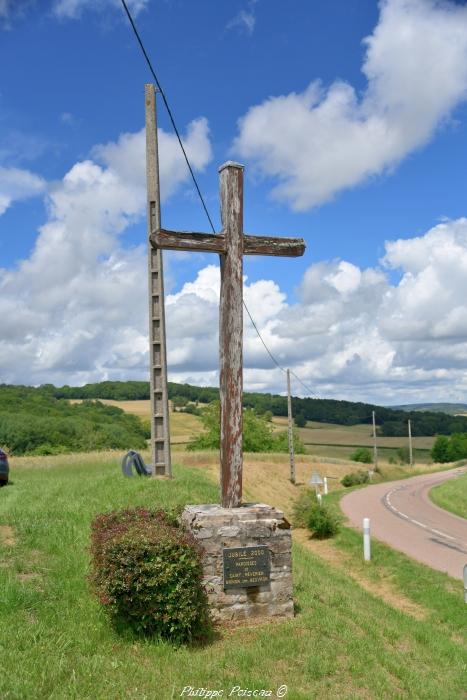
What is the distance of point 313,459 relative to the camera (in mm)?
51250

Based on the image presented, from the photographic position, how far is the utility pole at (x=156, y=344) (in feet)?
54.4

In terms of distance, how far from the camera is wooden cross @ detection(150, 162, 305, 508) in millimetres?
8352

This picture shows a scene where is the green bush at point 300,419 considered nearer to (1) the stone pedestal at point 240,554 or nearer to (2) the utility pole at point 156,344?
(2) the utility pole at point 156,344

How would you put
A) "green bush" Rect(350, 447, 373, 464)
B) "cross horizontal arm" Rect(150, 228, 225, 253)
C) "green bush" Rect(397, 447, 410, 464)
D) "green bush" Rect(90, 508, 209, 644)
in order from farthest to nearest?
"green bush" Rect(397, 447, 410, 464) → "green bush" Rect(350, 447, 373, 464) → "cross horizontal arm" Rect(150, 228, 225, 253) → "green bush" Rect(90, 508, 209, 644)

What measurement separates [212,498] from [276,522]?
6.79m

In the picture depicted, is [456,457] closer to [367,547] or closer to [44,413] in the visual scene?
[44,413]

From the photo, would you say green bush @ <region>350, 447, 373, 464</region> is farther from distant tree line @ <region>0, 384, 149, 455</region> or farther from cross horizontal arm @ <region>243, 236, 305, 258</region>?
cross horizontal arm @ <region>243, 236, 305, 258</region>

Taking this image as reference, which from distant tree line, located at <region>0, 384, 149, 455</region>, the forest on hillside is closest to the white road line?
distant tree line, located at <region>0, 384, 149, 455</region>

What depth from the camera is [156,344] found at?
55.1 ft

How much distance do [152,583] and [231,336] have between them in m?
3.35

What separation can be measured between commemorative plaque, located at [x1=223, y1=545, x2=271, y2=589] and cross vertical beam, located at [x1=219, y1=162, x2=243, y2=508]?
2.34ft

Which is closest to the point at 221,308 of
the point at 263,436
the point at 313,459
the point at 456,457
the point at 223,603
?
the point at 223,603

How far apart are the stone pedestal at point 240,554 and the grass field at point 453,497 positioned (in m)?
19.6

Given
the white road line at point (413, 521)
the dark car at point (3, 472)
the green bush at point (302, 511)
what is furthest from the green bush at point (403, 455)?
the dark car at point (3, 472)
